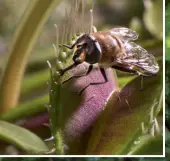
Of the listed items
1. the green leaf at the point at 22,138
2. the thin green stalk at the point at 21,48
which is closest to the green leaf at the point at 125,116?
the green leaf at the point at 22,138

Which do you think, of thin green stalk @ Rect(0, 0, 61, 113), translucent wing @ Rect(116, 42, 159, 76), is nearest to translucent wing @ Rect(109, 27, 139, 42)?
translucent wing @ Rect(116, 42, 159, 76)

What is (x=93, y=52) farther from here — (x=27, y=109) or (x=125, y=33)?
(x=27, y=109)

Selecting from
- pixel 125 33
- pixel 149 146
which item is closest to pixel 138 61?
pixel 125 33

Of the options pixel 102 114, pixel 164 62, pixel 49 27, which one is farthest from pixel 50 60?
pixel 164 62

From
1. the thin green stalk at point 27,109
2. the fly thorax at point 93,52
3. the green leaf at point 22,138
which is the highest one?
the fly thorax at point 93,52

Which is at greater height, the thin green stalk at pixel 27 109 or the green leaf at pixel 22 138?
the thin green stalk at pixel 27 109

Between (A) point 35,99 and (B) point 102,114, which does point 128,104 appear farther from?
(A) point 35,99

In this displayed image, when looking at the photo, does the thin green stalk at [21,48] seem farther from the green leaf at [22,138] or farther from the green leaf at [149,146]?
the green leaf at [149,146]
